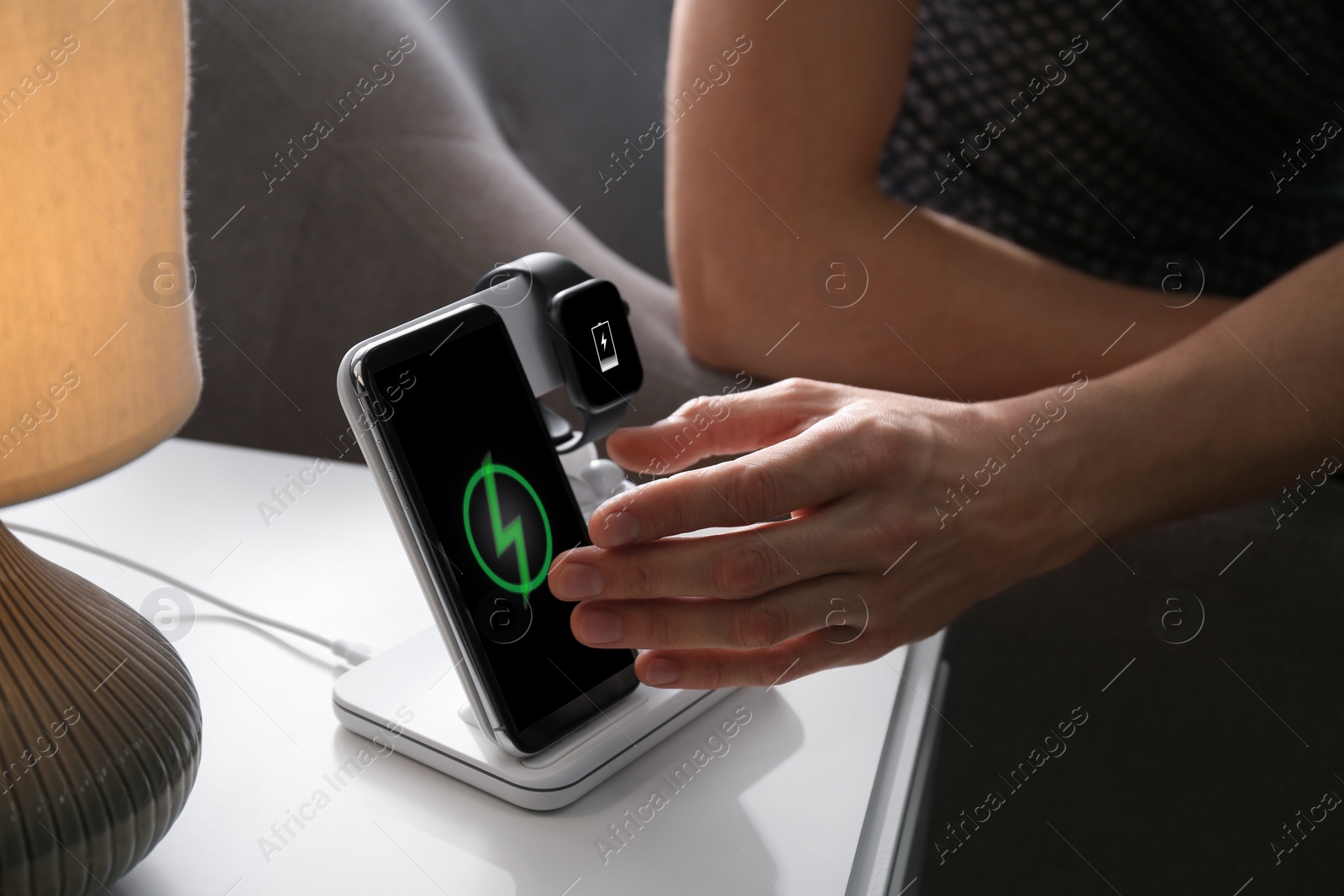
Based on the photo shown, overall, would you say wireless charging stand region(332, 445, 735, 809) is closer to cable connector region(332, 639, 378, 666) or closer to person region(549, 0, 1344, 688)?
cable connector region(332, 639, 378, 666)

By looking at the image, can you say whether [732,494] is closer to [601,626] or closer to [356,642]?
[601,626]

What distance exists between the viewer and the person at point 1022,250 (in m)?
0.57

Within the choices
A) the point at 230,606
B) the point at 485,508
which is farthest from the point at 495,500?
the point at 230,606

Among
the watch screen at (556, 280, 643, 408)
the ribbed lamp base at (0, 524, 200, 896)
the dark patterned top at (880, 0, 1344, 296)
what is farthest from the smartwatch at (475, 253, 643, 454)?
the dark patterned top at (880, 0, 1344, 296)

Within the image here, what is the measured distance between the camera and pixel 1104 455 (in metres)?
0.60

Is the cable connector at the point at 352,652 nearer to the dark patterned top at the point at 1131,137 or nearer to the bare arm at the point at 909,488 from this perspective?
Result: the bare arm at the point at 909,488

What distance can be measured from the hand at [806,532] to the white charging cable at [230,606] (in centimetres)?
18

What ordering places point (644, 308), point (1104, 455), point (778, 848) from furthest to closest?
point (644, 308) → point (1104, 455) → point (778, 848)

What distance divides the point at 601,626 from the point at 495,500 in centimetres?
8

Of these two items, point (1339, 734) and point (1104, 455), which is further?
point (1339, 734)

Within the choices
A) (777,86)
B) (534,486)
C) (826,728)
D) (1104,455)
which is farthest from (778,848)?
(777,86)

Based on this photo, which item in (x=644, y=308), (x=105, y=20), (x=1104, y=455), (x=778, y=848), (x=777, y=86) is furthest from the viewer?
(x=644, y=308)

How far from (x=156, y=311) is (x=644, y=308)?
23.7 inches

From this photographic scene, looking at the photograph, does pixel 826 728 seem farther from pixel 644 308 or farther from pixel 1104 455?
pixel 644 308
